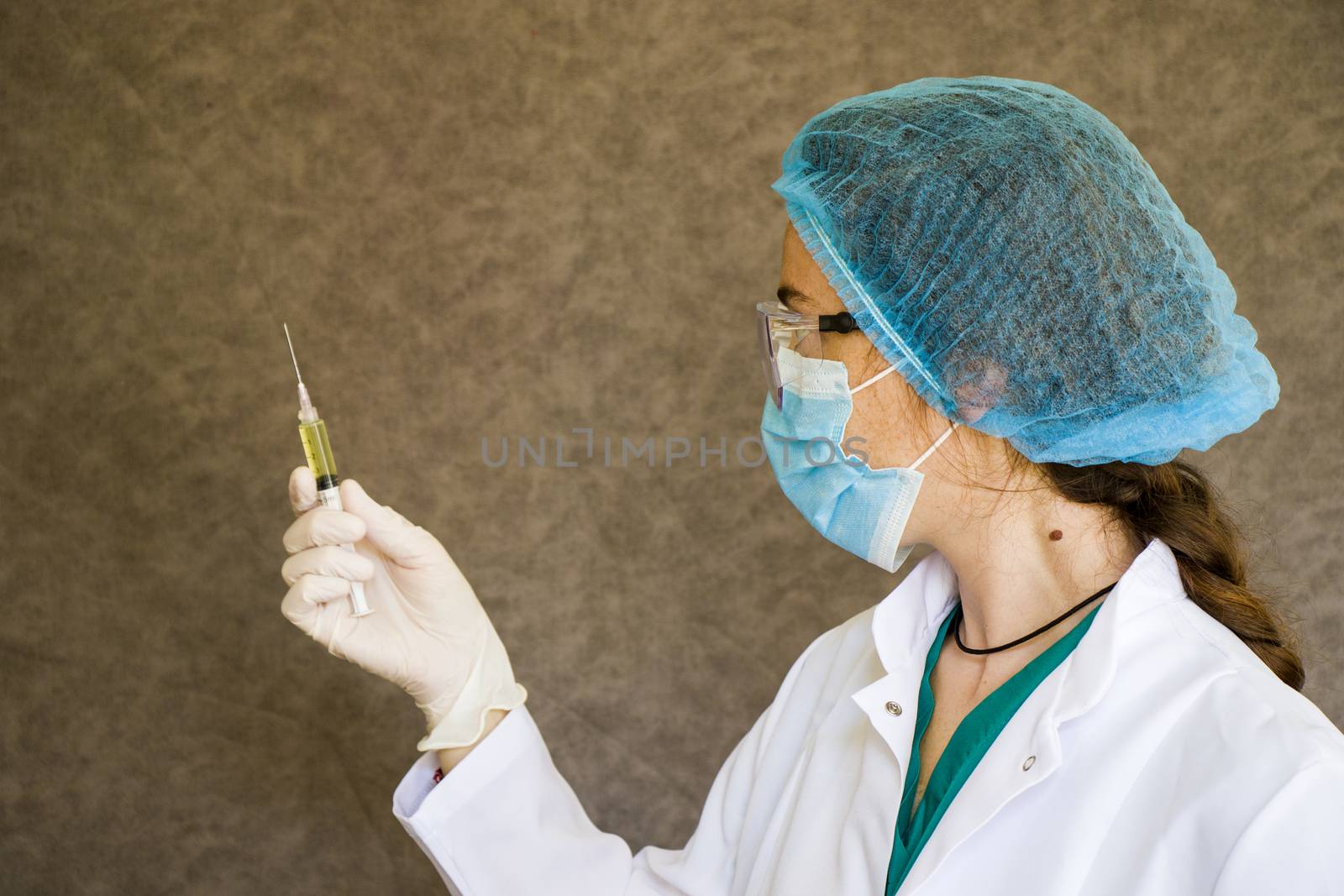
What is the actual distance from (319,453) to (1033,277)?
2.64ft

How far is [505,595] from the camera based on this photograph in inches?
93.5

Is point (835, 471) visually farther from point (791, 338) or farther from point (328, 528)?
point (328, 528)

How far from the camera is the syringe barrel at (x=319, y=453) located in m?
1.20

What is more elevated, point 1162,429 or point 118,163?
point 118,163

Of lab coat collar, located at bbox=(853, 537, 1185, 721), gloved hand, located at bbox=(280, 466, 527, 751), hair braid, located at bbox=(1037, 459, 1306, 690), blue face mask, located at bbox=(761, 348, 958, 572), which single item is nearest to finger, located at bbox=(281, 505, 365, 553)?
gloved hand, located at bbox=(280, 466, 527, 751)

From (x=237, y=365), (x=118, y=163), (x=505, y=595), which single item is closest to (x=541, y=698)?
(x=505, y=595)

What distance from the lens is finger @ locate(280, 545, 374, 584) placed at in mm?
1219

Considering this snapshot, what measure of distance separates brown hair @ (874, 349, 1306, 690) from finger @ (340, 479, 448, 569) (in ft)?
2.02

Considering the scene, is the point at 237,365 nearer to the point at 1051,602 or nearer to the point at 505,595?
the point at 505,595

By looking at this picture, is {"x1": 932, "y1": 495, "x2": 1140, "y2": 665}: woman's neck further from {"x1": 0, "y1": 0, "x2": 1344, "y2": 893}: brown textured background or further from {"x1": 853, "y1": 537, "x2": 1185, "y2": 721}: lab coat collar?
{"x1": 0, "y1": 0, "x2": 1344, "y2": 893}: brown textured background

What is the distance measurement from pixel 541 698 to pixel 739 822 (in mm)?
1007

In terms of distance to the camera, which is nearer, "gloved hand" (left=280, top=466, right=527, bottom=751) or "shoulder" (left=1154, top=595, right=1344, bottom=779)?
"shoulder" (left=1154, top=595, right=1344, bottom=779)

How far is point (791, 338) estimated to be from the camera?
132 centimetres

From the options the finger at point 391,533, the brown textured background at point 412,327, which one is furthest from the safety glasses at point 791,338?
the brown textured background at point 412,327
